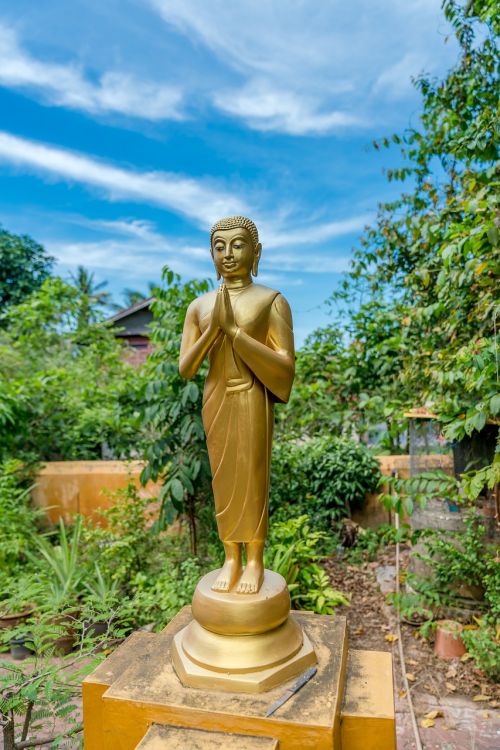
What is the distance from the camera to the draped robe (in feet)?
6.39

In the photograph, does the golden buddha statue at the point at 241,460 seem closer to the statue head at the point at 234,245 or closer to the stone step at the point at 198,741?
the statue head at the point at 234,245

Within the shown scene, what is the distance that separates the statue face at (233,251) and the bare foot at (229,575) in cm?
118

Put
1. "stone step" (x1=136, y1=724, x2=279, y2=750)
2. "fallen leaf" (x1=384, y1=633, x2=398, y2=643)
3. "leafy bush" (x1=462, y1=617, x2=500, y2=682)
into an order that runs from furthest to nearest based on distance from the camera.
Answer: "fallen leaf" (x1=384, y1=633, x2=398, y2=643) → "leafy bush" (x1=462, y1=617, x2=500, y2=682) → "stone step" (x1=136, y1=724, x2=279, y2=750)

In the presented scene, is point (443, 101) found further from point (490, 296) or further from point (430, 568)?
point (430, 568)

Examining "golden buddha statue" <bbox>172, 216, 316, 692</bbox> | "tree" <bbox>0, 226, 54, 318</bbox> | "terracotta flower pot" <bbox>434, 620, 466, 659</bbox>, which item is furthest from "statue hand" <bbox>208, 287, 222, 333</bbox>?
"tree" <bbox>0, 226, 54, 318</bbox>

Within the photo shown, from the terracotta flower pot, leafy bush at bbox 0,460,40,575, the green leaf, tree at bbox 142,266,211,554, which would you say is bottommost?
the terracotta flower pot

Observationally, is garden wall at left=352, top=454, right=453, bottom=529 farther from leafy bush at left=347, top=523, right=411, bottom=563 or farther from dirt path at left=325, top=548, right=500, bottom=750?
dirt path at left=325, top=548, right=500, bottom=750

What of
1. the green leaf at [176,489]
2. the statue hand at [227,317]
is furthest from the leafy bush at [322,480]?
the statue hand at [227,317]

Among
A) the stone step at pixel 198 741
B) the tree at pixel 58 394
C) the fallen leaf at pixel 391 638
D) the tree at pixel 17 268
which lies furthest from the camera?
the tree at pixel 17 268

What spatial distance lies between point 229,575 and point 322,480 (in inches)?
156

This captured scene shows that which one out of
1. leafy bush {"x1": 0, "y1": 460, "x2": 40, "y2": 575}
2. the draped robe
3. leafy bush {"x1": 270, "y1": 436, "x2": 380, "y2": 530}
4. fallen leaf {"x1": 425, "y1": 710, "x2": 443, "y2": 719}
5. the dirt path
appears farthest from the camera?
leafy bush {"x1": 270, "y1": 436, "x2": 380, "y2": 530}

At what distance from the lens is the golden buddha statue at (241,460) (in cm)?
187

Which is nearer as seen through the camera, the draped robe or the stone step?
the stone step

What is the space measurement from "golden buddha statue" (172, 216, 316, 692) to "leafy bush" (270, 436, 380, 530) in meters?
3.60
